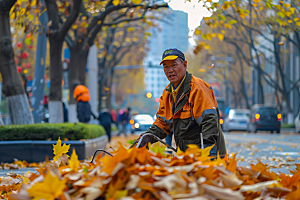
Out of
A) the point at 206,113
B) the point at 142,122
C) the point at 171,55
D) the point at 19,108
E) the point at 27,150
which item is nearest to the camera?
the point at 206,113

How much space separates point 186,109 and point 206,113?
0.95ft

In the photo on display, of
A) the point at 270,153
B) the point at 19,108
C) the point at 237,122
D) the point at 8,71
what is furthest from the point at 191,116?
the point at 237,122

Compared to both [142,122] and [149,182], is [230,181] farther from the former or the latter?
[142,122]

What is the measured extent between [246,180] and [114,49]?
2948 cm

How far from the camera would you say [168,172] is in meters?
2.28

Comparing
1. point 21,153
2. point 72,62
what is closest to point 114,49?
point 72,62

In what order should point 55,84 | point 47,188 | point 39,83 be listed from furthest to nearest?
point 39,83 < point 55,84 < point 47,188

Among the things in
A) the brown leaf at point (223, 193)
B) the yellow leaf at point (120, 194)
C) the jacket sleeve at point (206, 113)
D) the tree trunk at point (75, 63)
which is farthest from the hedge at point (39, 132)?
the brown leaf at point (223, 193)

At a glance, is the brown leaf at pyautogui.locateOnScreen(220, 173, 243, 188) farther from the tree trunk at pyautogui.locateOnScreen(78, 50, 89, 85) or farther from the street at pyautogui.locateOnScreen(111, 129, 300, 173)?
the tree trunk at pyautogui.locateOnScreen(78, 50, 89, 85)

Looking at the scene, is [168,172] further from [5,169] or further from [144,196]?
[5,169]

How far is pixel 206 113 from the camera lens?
3.61 meters

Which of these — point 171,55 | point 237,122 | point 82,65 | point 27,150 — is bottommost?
point 237,122

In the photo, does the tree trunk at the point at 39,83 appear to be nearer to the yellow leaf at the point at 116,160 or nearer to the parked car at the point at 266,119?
the yellow leaf at the point at 116,160

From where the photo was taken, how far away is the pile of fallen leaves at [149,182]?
210 cm
